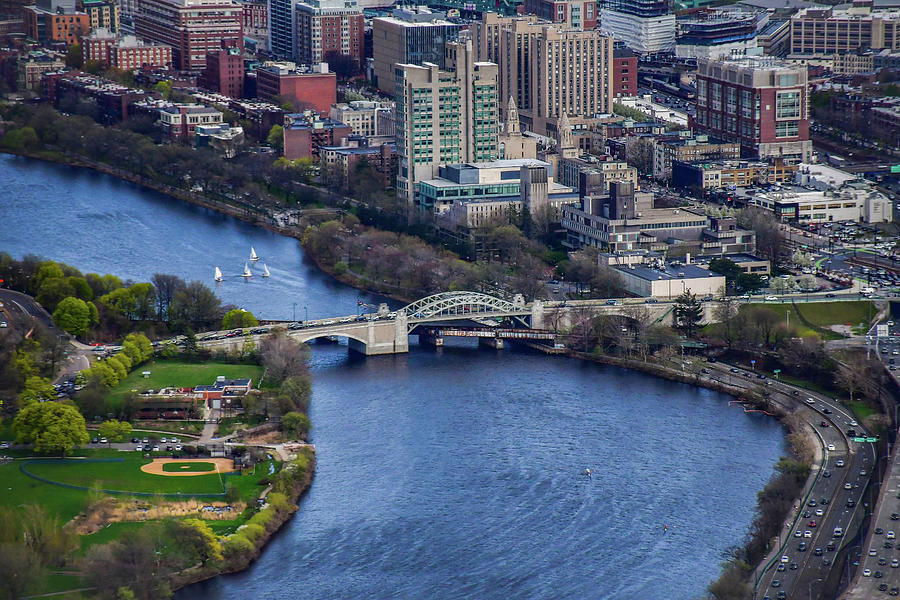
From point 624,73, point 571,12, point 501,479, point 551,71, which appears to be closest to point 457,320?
point 501,479

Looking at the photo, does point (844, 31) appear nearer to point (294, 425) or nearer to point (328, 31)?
point (328, 31)

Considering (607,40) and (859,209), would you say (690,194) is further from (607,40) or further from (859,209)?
(607,40)

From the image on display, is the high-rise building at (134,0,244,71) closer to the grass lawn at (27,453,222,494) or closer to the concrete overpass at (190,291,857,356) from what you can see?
the concrete overpass at (190,291,857,356)

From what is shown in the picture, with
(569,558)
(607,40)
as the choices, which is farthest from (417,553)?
(607,40)

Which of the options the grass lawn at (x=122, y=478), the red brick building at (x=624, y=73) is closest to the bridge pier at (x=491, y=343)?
the grass lawn at (x=122, y=478)

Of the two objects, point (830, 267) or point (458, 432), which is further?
point (830, 267)

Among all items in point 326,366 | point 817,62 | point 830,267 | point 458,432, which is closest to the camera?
point 458,432
